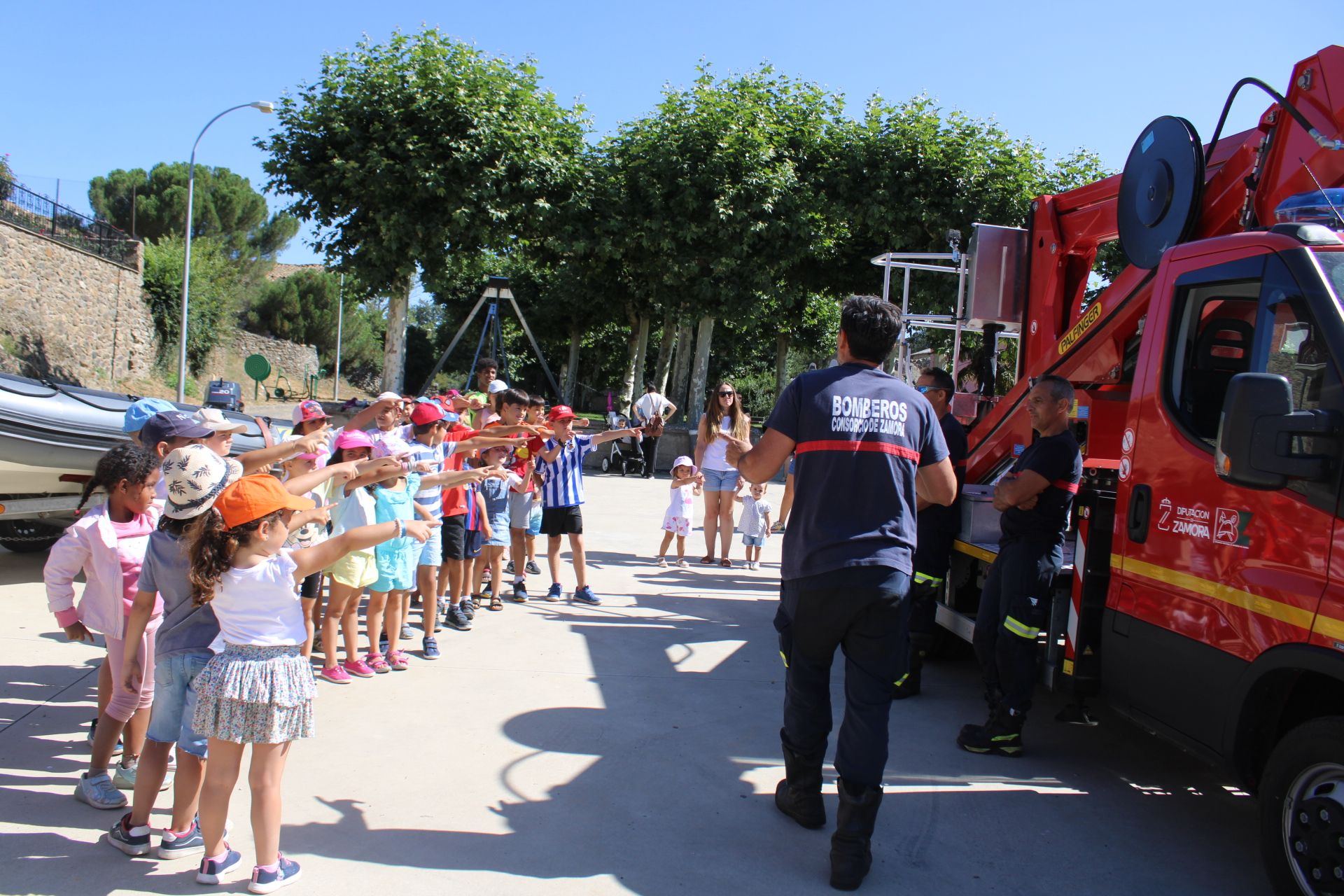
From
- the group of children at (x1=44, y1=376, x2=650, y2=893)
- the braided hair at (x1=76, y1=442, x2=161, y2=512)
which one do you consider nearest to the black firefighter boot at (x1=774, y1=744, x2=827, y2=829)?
the group of children at (x1=44, y1=376, x2=650, y2=893)

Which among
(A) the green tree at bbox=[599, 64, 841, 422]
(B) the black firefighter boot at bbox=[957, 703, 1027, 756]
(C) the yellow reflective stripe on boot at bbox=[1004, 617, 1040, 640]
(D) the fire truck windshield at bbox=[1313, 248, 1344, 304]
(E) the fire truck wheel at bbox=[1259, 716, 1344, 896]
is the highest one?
(A) the green tree at bbox=[599, 64, 841, 422]

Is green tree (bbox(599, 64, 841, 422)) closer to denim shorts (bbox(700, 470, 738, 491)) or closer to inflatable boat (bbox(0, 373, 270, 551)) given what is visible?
denim shorts (bbox(700, 470, 738, 491))

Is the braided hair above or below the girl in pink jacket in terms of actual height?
above

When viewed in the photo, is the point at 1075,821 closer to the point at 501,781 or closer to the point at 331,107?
the point at 501,781

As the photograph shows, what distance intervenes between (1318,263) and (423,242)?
18.2 metres

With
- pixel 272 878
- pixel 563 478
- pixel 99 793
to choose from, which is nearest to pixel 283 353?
pixel 563 478

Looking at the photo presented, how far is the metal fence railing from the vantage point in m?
27.6

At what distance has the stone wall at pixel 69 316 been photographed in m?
26.6

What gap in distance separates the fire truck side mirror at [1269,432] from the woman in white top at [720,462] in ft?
18.6

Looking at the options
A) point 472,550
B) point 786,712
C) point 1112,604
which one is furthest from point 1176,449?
point 472,550

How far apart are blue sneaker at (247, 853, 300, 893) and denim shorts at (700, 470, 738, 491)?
22.2 feet

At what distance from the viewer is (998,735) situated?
468cm

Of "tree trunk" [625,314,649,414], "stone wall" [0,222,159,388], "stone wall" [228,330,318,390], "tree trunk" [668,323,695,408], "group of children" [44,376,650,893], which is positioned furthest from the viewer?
"stone wall" [228,330,318,390]

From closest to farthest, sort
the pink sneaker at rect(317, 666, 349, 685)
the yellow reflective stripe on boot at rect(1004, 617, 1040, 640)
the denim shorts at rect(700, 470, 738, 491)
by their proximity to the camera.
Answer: the yellow reflective stripe on boot at rect(1004, 617, 1040, 640), the pink sneaker at rect(317, 666, 349, 685), the denim shorts at rect(700, 470, 738, 491)
